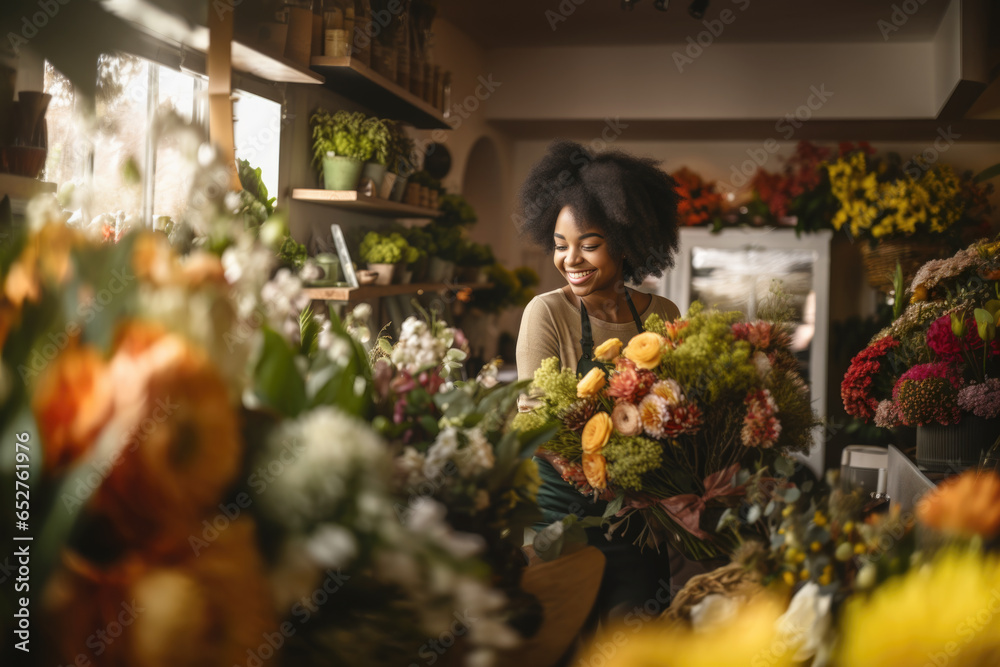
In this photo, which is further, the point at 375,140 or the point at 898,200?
the point at 898,200

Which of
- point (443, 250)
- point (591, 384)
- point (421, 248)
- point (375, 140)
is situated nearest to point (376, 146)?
point (375, 140)

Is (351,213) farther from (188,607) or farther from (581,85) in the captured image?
(188,607)

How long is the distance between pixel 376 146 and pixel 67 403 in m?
2.24

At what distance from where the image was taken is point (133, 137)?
5.39 ft

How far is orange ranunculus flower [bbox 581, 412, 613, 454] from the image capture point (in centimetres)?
107

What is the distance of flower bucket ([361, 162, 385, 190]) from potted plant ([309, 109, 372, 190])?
43 mm

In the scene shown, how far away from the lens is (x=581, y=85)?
477 cm

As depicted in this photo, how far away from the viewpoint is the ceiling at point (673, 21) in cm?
387

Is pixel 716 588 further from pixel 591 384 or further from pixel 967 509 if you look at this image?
pixel 591 384

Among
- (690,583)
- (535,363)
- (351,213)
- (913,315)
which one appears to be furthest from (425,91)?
(690,583)

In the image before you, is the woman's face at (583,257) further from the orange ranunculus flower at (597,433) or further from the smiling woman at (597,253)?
the orange ranunculus flower at (597,433)

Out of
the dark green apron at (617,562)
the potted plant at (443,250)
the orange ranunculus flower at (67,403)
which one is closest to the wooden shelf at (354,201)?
the potted plant at (443,250)

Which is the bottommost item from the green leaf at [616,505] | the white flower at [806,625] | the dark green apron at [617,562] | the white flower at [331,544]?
the dark green apron at [617,562]

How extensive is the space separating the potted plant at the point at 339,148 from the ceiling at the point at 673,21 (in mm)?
1523
